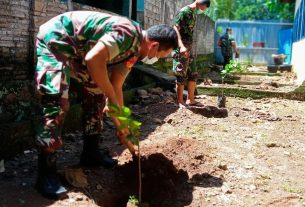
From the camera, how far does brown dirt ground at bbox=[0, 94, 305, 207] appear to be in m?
3.00

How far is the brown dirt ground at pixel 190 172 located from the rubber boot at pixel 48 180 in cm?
5

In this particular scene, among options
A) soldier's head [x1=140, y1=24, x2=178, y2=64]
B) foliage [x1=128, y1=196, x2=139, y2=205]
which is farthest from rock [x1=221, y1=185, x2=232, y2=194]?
soldier's head [x1=140, y1=24, x2=178, y2=64]

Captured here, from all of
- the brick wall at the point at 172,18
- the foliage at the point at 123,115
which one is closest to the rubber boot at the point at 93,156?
the foliage at the point at 123,115

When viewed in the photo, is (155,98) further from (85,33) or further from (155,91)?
(85,33)

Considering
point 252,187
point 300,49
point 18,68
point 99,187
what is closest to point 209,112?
point 252,187

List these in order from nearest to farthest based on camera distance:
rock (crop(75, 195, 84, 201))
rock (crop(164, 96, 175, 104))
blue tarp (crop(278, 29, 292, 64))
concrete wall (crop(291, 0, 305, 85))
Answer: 1. rock (crop(75, 195, 84, 201))
2. rock (crop(164, 96, 175, 104))
3. concrete wall (crop(291, 0, 305, 85))
4. blue tarp (crop(278, 29, 292, 64))

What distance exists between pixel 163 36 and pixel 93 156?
1330 millimetres

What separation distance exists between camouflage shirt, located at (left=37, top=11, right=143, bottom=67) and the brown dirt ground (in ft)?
3.46

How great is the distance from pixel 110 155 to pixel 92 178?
59cm

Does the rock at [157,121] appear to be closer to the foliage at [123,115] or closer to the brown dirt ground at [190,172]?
the brown dirt ground at [190,172]

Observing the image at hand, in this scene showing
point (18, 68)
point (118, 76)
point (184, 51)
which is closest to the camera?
point (118, 76)

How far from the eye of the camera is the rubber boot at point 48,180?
272 cm

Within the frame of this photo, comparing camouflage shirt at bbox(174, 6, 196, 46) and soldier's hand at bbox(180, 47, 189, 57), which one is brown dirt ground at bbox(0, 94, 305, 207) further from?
camouflage shirt at bbox(174, 6, 196, 46)

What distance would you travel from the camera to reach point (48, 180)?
2764mm
